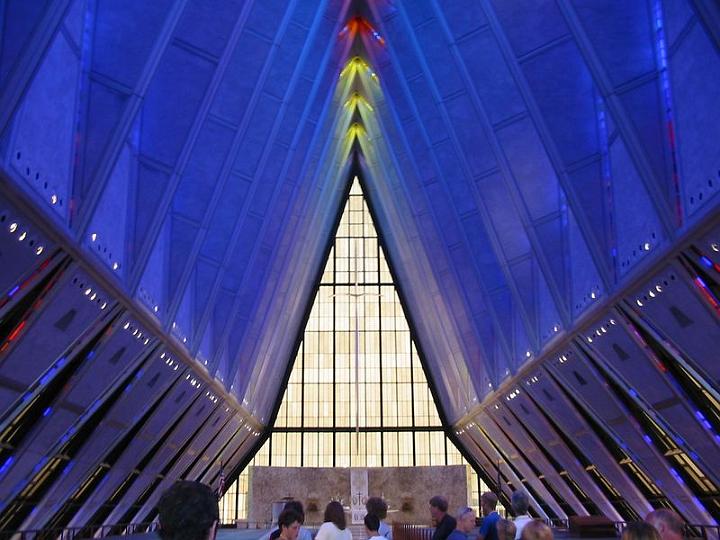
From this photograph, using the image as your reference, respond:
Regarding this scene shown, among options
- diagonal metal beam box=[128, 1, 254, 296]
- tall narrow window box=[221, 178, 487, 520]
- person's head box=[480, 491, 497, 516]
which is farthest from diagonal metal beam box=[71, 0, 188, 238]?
tall narrow window box=[221, 178, 487, 520]

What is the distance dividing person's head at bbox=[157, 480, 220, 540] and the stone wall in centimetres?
3525

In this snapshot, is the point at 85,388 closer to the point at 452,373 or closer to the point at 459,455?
the point at 452,373

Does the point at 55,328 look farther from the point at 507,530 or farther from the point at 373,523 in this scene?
the point at 507,530

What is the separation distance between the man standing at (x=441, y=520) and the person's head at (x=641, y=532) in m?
3.40

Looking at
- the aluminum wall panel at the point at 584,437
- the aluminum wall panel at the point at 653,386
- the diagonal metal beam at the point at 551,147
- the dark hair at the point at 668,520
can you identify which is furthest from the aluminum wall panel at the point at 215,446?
the dark hair at the point at 668,520

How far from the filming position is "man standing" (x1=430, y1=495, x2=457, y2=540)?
7.78m

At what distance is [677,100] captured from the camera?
39.8 feet

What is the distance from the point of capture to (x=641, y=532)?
174 inches

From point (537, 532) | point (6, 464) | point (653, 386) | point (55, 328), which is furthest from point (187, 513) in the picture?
point (653, 386)

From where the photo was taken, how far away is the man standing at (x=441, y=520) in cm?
778

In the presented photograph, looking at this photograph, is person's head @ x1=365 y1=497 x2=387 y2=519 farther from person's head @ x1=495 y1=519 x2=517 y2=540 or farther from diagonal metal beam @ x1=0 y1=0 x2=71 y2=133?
diagonal metal beam @ x1=0 y1=0 x2=71 y2=133

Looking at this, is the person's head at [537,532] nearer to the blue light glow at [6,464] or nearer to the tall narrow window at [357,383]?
the blue light glow at [6,464]

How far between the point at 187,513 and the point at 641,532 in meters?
2.58

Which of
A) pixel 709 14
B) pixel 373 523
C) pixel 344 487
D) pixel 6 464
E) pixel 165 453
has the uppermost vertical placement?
pixel 344 487
